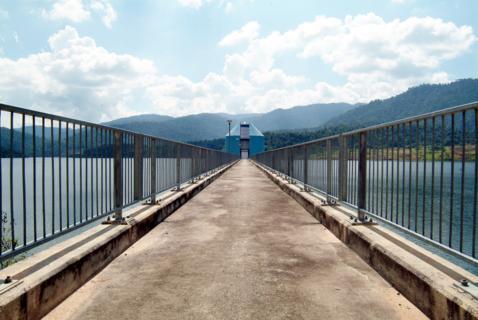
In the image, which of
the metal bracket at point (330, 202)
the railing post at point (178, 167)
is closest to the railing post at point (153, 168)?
the railing post at point (178, 167)

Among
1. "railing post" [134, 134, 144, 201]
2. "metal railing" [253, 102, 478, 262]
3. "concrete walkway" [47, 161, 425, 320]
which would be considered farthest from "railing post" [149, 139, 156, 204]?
"metal railing" [253, 102, 478, 262]

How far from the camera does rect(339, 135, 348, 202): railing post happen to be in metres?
6.12

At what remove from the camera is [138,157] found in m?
6.26

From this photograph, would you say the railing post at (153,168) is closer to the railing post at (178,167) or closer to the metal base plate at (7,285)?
the railing post at (178,167)

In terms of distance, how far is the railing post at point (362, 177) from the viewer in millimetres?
5078

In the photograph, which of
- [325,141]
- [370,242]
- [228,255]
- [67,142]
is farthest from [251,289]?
[325,141]

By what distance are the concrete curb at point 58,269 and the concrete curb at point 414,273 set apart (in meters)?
3.05

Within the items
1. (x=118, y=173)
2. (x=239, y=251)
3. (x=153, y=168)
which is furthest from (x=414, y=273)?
(x=153, y=168)

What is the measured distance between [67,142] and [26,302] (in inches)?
80.9

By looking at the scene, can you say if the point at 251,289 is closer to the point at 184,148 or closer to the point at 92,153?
the point at 92,153

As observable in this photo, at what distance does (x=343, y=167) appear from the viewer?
244 inches

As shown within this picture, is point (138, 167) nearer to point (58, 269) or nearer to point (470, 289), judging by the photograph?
point (58, 269)

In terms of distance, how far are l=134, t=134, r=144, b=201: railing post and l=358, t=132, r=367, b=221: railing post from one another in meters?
3.68

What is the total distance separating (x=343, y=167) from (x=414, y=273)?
322 cm
